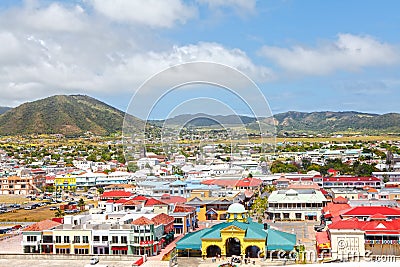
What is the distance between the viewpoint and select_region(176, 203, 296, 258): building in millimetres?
11367

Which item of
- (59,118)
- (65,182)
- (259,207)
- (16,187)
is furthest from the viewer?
(59,118)

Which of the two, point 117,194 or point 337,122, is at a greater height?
point 337,122

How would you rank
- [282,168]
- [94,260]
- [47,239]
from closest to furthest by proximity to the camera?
1. [94,260]
2. [47,239]
3. [282,168]

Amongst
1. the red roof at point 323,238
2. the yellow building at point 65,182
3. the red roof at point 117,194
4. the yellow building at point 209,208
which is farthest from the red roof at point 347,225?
the yellow building at point 65,182

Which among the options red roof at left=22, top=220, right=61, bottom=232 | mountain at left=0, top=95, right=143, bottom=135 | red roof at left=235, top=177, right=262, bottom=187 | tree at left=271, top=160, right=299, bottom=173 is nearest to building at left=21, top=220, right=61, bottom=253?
red roof at left=22, top=220, right=61, bottom=232

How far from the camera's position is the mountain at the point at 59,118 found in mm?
64875

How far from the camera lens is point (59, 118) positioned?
66.7m

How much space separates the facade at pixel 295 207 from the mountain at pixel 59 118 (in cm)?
4938

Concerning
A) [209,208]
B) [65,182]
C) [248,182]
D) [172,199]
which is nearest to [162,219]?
[172,199]

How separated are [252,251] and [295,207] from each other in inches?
253

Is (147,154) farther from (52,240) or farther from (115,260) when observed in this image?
(115,260)

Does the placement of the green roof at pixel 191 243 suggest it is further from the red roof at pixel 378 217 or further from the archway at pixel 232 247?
the red roof at pixel 378 217

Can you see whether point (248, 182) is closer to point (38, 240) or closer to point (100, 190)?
point (100, 190)

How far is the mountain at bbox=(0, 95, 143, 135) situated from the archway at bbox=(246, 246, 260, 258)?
55.0 meters
